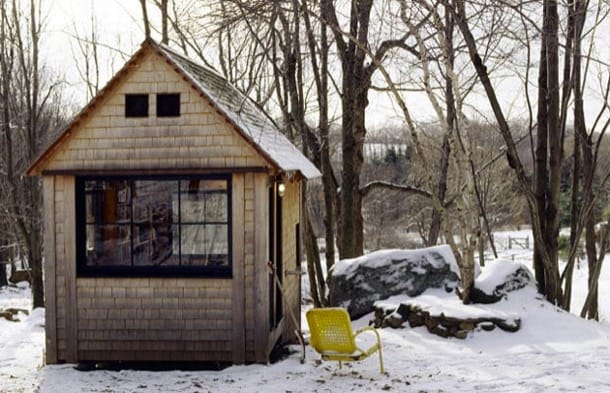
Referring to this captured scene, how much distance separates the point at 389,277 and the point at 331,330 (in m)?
3.28

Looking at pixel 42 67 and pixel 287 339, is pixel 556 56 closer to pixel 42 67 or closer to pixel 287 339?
pixel 287 339

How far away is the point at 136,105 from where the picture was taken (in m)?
7.89

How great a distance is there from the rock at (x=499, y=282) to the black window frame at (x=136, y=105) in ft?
16.0

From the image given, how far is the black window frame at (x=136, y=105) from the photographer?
25.8 ft

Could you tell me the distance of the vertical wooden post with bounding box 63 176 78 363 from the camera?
7852 mm

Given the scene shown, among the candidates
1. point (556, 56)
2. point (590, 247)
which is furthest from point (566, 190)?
point (556, 56)

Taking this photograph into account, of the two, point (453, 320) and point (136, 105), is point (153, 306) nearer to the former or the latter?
point (136, 105)

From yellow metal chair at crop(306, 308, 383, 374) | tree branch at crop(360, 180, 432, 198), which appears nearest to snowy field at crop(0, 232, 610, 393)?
yellow metal chair at crop(306, 308, 383, 374)

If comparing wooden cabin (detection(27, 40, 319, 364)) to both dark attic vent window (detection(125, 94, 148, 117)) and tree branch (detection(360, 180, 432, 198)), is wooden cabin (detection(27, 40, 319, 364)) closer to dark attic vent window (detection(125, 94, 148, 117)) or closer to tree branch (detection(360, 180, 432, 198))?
dark attic vent window (detection(125, 94, 148, 117))

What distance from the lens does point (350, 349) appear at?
6.64m

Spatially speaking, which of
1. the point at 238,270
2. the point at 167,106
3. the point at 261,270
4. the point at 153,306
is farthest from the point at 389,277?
the point at 167,106

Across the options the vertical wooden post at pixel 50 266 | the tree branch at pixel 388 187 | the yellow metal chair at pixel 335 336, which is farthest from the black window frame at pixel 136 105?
the tree branch at pixel 388 187

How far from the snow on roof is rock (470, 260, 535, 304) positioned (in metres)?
2.85

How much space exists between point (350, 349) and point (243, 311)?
5.26 ft
